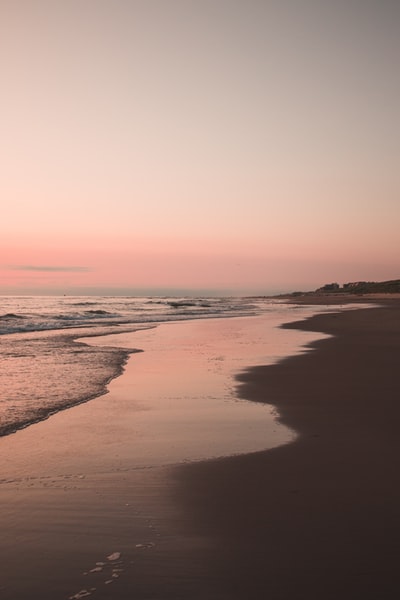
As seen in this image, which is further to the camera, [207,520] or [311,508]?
[311,508]

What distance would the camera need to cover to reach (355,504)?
17.0 feet

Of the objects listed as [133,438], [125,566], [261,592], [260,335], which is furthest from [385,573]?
[260,335]

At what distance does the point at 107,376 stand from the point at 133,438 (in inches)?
235

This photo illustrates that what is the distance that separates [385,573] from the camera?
12.8 feet

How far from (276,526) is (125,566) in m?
1.38

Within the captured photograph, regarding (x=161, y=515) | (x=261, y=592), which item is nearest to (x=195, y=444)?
(x=161, y=515)

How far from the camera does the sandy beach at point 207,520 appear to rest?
381 centimetres

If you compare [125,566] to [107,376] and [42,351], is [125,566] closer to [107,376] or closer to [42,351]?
[107,376]

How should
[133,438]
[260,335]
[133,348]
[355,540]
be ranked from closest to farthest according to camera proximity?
[355,540] → [133,438] → [133,348] → [260,335]

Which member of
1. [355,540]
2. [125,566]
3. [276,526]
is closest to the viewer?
[125,566]

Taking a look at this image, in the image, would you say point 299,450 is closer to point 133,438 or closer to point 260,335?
point 133,438

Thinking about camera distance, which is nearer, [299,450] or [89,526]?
[89,526]

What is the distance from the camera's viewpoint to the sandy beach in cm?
381

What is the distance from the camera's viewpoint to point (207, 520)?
4.88 metres
